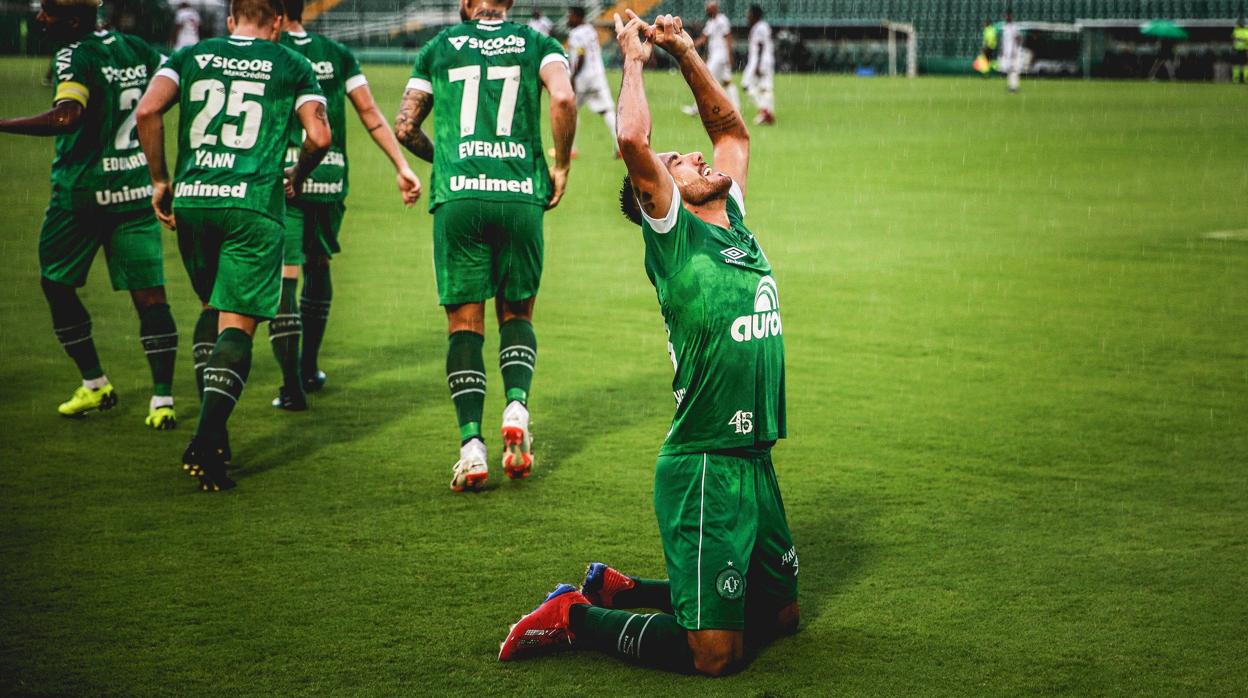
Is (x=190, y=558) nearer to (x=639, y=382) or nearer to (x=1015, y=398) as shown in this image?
(x=639, y=382)

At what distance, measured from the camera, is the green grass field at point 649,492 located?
4.31 metres

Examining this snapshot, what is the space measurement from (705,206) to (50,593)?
9.03ft

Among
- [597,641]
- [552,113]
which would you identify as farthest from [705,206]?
[552,113]

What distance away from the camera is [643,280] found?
11867 millimetres

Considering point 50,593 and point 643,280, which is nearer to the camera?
point 50,593

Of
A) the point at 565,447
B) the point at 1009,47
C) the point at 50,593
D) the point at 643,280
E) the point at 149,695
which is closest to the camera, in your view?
the point at 149,695

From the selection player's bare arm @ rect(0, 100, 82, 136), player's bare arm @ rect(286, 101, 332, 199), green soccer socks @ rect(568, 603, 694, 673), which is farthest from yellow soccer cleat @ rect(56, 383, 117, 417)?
green soccer socks @ rect(568, 603, 694, 673)

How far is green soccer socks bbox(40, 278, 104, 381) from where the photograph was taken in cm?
730

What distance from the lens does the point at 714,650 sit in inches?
163

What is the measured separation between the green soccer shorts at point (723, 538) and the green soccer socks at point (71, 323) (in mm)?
4399

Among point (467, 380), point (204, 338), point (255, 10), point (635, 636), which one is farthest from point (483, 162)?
point (635, 636)

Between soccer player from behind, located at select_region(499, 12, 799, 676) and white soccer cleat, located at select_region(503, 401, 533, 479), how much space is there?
161 centimetres

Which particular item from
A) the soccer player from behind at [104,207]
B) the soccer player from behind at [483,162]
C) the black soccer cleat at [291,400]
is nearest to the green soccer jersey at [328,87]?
the soccer player from behind at [104,207]

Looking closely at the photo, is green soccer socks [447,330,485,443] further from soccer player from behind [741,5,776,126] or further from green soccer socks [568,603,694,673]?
soccer player from behind [741,5,776,126]
